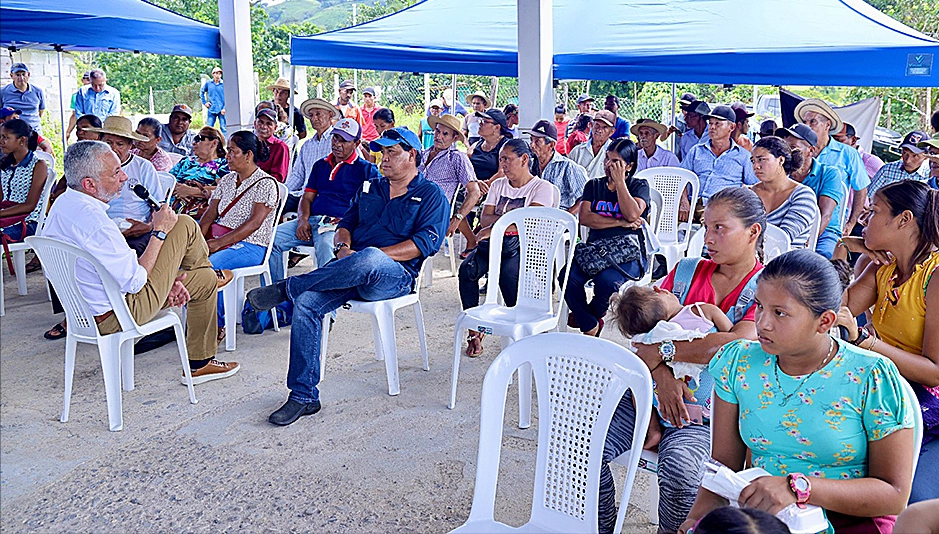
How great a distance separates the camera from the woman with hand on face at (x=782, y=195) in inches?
162

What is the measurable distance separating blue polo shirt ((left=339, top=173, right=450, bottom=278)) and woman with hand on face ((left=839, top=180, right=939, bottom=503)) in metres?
2.01

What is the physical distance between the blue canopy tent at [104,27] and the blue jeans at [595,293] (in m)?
→ 3.72

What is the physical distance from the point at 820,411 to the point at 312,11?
84.3 meters

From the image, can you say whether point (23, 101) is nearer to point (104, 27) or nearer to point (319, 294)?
point (104, 27)

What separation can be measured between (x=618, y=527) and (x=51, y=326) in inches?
166

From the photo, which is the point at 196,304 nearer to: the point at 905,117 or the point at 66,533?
the point at 66,533

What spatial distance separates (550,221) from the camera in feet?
13.1

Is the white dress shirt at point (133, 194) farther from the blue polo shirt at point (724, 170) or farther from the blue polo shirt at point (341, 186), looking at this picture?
the blue polo shirt at point (724, 170)

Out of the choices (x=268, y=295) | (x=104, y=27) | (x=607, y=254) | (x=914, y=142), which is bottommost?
(x=268, y=295)

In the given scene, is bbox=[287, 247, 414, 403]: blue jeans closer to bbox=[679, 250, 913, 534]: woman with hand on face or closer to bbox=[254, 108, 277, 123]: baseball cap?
bbox=[679, 250, 913, 534]: woman with hand on face

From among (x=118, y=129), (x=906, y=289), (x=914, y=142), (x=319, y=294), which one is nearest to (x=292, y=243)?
(x=118, y=129)

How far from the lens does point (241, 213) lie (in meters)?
4.73

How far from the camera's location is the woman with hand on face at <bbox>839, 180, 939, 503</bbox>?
2.24m

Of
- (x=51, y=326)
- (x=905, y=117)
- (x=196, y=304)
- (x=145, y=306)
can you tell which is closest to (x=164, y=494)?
(x=145, y=306)
